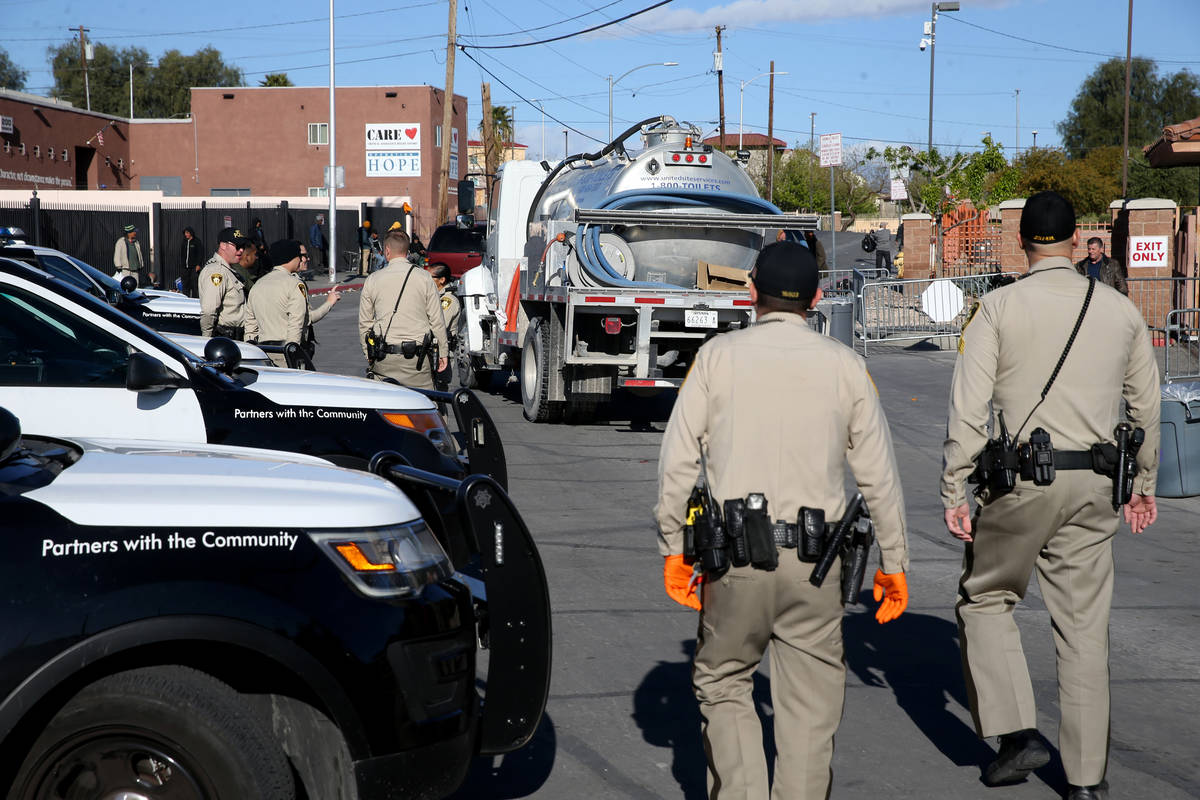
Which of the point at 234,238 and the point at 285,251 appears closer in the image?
the point at 285,251

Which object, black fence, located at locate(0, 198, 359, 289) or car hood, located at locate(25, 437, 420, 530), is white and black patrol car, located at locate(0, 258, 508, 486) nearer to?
car hood, located at locate(25, 437, 420, 530)

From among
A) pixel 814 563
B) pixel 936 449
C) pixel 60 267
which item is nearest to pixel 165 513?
pixel 814 563

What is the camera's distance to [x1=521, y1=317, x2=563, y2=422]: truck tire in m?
13.2

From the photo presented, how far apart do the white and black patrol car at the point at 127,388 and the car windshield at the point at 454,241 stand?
24.1 metres

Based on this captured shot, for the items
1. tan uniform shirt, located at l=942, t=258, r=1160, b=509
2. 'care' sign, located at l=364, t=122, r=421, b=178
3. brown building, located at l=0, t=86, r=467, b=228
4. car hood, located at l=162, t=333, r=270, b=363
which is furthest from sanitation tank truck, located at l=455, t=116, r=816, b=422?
'care' sign, located at l=364, t=122, r=421, b=178

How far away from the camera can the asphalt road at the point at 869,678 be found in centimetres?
437

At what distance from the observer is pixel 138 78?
96250mm

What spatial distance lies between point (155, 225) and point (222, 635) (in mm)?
36021

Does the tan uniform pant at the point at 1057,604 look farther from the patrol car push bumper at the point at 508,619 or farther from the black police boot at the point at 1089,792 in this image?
the patrol car push bumper at the point at 508,619

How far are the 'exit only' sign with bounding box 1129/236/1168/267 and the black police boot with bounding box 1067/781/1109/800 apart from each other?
1939 centimetres

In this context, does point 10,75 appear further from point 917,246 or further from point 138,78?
point 917,246

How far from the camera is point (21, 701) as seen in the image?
2.78 meters

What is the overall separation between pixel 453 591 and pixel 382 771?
0.52 meters

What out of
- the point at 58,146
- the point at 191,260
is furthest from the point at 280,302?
the point at 58,146
